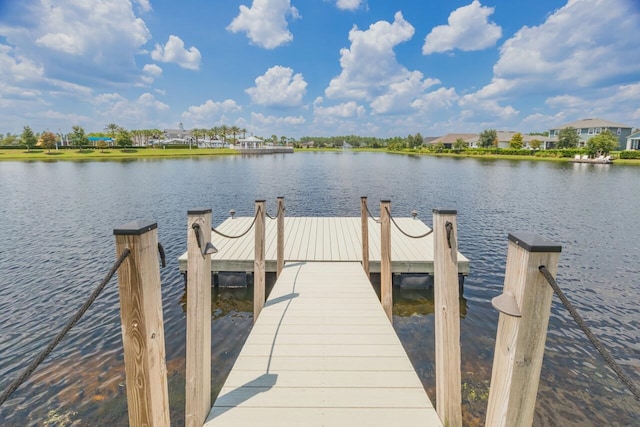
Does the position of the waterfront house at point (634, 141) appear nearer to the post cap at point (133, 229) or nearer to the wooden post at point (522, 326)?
A: the wooden post at point (522, 326)

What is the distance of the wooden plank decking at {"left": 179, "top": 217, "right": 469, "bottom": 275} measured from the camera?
7.16 meters

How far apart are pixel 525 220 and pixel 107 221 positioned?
19090 mm

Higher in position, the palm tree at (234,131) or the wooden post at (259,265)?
the palm tree at (234,131)

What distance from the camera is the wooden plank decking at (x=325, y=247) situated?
23.5 ft

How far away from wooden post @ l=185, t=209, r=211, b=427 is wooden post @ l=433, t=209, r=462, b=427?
2.00m

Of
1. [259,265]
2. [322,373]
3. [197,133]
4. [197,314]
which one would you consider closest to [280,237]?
[259,265]

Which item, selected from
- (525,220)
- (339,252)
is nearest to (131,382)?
(339,252)

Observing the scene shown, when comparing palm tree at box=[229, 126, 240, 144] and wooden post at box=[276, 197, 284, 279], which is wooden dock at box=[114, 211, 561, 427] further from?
palm tree at box=[229, 126, 240, 144]

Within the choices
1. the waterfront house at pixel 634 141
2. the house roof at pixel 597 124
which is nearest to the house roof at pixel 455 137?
the house roof at pixel 597 124

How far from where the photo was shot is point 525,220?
47.8 ft

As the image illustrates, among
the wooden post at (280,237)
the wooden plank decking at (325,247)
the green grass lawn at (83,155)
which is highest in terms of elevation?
the green grass lawn at (83,155)

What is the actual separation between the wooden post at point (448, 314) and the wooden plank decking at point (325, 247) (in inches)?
169

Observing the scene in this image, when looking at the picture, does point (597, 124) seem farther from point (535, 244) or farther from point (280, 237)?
point (535, 244)

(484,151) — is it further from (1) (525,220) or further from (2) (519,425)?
(2) (519,425)
